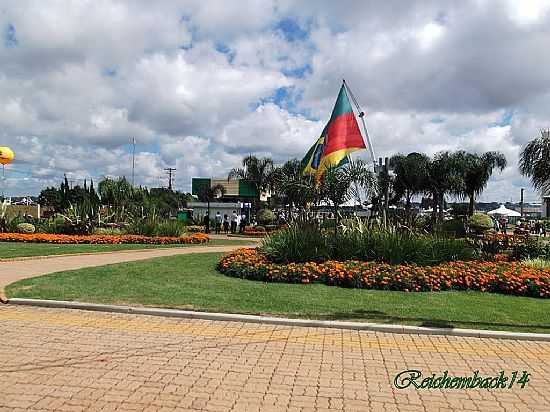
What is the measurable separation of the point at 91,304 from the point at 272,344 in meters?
3.36

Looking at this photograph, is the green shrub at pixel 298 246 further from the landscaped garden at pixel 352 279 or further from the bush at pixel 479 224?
the bush at pixel 479 224

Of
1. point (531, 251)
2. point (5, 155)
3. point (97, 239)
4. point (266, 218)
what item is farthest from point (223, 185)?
point (531, 251)

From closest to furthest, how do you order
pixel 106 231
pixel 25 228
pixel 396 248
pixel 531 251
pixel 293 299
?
pixel 293 299, pixel 396 248, pixel 531 251, pixel 106 231, pixel 25 228

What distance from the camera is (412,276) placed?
386 inches

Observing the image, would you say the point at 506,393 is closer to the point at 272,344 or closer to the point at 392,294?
the point at 272,344

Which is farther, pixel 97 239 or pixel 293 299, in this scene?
Answer: pixel 97 239

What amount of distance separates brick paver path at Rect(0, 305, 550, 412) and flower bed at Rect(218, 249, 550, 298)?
3.05 m

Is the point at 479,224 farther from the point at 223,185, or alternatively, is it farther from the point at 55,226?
the point at 223,185

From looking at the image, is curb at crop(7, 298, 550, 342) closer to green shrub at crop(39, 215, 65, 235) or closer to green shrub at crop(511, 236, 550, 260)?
green shrub at crop(511, 236, 550, 260)

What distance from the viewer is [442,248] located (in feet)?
39.4

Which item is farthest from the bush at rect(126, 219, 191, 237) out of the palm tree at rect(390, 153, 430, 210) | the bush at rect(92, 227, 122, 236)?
the palm tree at rect(390, 153, 430, 210)

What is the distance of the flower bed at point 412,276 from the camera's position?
31.5 ft

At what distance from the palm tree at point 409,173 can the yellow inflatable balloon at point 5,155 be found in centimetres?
2692

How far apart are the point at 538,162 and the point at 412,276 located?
7808 mm
